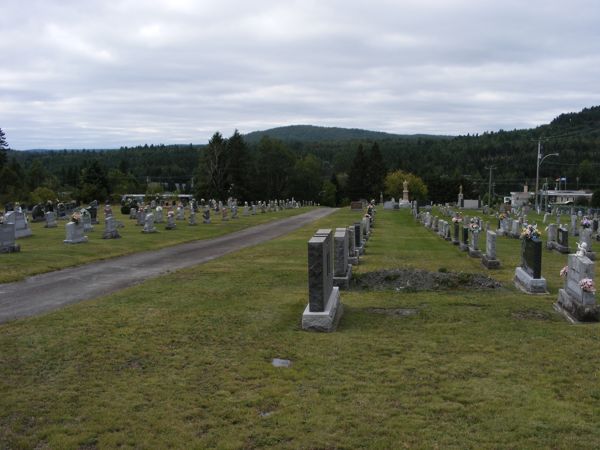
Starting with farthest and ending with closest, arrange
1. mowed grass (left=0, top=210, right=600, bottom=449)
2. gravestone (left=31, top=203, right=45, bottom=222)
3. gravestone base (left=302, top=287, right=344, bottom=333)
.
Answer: gravestone (left=31, top=203, right=45, bottom=222) < gravestone base (left=302, top=287, right=344, bottom=333) < mowed grass (left=0, top=210, right=600, bottom=449)

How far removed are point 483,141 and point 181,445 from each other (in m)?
179

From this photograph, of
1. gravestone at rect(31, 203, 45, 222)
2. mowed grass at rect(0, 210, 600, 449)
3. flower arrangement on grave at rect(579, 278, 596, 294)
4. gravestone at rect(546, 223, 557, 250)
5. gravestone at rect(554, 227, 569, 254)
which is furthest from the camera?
gravestone at rect(31, 203, 45, 222)

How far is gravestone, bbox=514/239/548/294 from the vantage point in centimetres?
1290

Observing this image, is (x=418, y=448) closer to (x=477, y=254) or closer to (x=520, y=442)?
(x=520, y=442)

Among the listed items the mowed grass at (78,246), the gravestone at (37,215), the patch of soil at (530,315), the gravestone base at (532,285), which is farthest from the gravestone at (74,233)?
the patch of soil at (530,315)

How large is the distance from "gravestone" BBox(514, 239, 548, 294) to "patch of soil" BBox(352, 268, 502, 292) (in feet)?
2.04

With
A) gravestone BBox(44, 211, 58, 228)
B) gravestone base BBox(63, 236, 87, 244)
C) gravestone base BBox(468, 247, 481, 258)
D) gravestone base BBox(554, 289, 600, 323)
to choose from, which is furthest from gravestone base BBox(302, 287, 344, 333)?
gravestone BBox(44, 211, 58, 228)

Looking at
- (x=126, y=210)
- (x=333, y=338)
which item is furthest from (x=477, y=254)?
(x=126, y=210)

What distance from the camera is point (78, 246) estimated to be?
22266 millimetres

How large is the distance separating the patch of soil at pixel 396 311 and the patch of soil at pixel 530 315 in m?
1.88

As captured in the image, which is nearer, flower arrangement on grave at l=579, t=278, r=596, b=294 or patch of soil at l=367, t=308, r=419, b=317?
flower arrangement on grave at l=579, t=278, r=596, b=294

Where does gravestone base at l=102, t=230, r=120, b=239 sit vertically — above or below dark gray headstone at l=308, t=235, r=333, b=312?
below

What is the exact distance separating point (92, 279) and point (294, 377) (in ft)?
32.6

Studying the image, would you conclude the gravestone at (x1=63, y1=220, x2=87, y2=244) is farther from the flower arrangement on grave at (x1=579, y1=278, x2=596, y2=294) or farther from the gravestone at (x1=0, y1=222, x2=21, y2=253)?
the flower arrangement on grave at (x1=579, y1=278, x2=596, y2=294)
